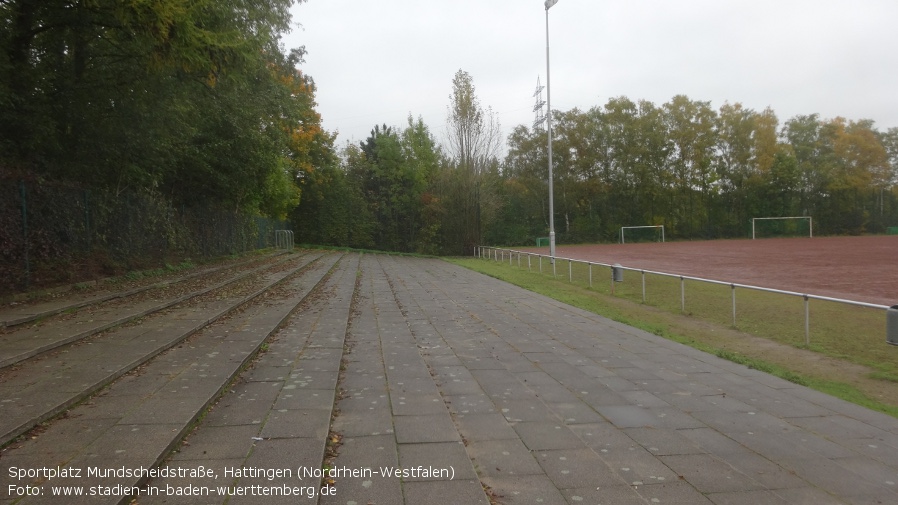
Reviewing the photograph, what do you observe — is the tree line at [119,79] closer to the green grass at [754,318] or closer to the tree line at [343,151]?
the tree line at [343,151]

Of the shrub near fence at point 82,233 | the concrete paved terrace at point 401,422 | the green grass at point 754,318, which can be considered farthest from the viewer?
the shrub near fence at point 82,233

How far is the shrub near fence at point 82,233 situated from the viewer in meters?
9.02

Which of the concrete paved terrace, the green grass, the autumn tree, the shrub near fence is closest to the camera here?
the concrete paved terrace

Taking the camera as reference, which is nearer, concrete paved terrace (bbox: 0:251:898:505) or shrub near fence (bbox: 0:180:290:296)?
concrete paved terrace (bbox: 0:251:898:505)

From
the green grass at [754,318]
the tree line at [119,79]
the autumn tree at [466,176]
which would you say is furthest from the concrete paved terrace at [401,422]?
the autumn tree at [466,176]

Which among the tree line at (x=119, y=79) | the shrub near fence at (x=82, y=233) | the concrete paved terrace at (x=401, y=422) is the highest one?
the tree line at (x=119, y=79)

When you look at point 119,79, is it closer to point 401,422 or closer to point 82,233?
point 82,233

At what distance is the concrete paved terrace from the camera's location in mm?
3283

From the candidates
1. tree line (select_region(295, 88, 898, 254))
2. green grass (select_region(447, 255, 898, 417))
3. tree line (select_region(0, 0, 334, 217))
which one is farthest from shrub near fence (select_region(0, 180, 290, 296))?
tree line (select_region(295, 88, 898, 254))

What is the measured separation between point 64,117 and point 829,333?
14911 millimetres

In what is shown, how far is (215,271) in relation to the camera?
16.2 metres

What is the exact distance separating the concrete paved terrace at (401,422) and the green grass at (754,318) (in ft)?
1.89

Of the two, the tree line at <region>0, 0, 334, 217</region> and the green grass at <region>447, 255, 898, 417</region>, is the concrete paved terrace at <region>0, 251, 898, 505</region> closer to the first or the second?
Result: the green grass at <region>447, 255, 898, 417</region>

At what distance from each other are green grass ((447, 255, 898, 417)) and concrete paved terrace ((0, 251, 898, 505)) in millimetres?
576
